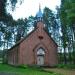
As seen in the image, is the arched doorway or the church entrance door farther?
the arched doorway

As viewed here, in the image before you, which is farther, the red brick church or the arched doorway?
the arched doorway

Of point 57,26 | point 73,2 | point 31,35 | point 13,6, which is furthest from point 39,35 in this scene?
point 57,26

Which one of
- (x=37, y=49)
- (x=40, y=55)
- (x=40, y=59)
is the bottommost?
(x=40, y=59)

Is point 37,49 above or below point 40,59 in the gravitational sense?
above

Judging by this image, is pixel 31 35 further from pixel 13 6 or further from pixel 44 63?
pixel 13 6

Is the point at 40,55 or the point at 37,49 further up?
the point at 37,49

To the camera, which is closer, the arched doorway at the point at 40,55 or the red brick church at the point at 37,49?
the red brick church at the point at 37,49

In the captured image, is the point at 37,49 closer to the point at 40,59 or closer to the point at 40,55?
the point at 40,55

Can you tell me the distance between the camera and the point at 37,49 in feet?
202

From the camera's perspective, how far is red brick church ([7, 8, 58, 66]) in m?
61.2

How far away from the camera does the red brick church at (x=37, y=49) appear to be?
61150mm

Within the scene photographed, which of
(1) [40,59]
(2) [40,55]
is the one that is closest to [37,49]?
(2) [40,55]

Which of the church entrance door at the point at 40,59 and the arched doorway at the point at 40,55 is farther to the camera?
the arched doorway at the point at 40,55

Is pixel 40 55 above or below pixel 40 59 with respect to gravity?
above
